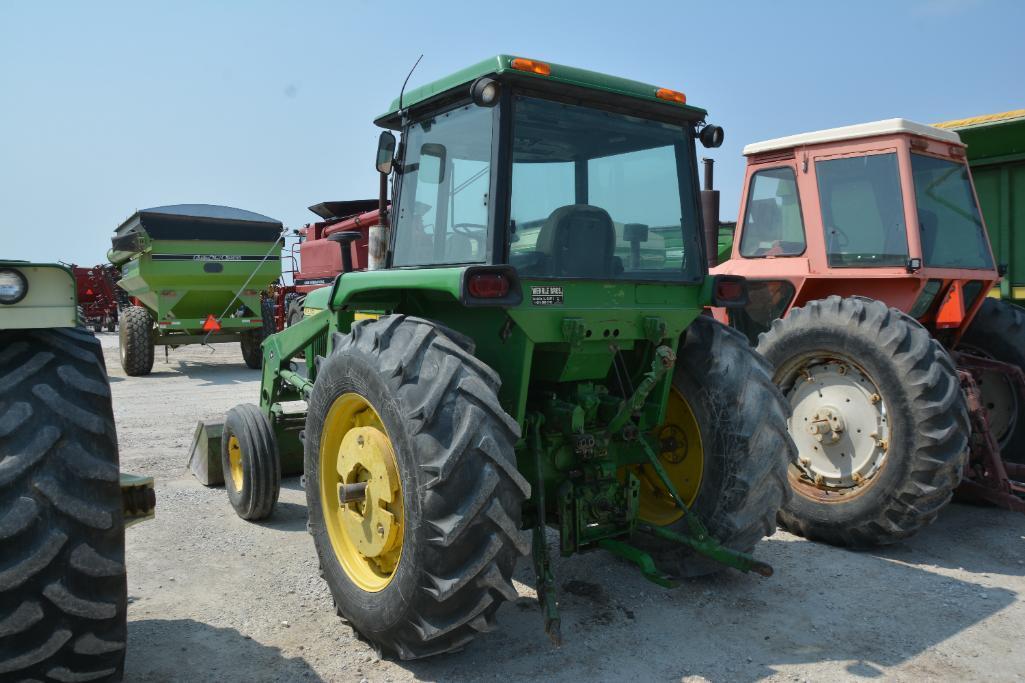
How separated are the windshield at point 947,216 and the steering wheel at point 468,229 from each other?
10.2ft

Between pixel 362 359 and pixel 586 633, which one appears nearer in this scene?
pixel 362 359

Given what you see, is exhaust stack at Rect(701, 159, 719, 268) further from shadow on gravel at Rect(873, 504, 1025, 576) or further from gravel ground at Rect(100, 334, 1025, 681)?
shadow on gravel at Rect(873, 504, 1025, 576)

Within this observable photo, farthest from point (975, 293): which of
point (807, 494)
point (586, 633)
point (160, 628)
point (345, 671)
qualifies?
point (160, 628)

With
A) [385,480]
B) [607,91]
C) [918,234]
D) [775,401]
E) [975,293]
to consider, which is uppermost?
[607,91]

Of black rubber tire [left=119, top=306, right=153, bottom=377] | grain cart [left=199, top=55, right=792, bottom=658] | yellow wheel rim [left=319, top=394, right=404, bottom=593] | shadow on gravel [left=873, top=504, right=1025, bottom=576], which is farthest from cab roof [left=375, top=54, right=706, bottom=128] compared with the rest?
black rubber tire [left=119, top=306, right=153, bottom=377]

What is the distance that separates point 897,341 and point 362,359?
2.99 metres

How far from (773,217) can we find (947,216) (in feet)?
3.66

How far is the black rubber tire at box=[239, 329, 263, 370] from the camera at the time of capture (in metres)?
13.4

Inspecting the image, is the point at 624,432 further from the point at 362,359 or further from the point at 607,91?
the point at 607,91

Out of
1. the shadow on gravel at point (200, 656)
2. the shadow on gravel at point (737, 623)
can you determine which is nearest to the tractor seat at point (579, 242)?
the shadow on gravel at point (737, 623)

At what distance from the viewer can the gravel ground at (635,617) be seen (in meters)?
3.11

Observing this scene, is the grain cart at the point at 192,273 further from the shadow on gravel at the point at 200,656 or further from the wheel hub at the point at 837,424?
the shadow on gravel at the point at 200,656

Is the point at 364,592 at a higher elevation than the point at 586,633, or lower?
higher

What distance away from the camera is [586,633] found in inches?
135
